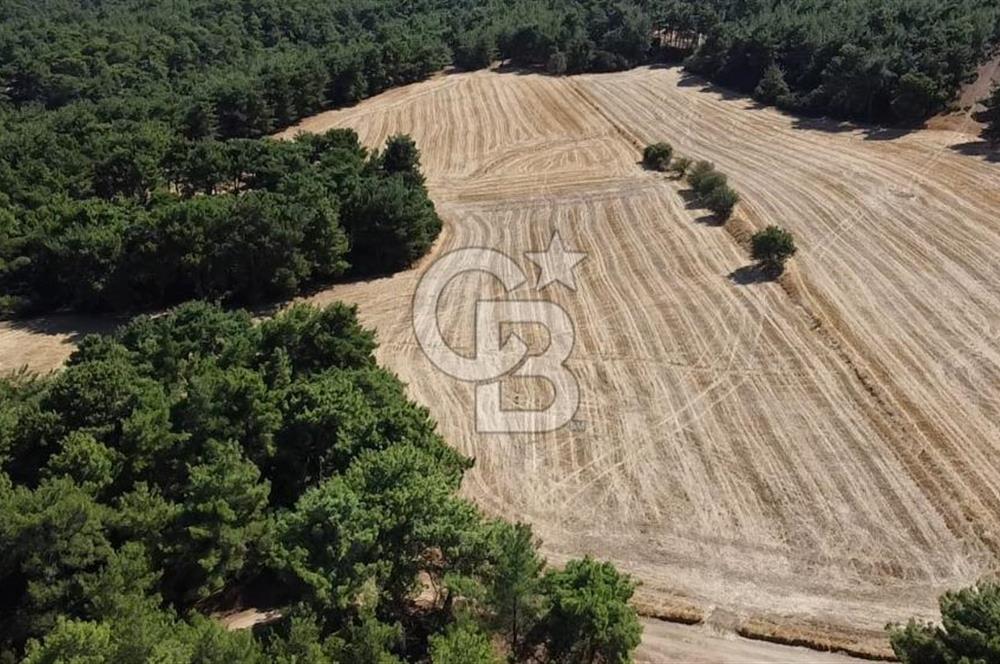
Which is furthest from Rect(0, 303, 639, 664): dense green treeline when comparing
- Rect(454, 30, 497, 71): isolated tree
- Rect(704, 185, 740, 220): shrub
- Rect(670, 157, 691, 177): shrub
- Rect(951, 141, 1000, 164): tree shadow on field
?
Rect(454, 30, 497, 71): isolated tree

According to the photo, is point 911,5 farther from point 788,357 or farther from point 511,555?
point 511,555

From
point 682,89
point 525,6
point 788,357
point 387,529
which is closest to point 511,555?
point 387,529

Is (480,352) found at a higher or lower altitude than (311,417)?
lower

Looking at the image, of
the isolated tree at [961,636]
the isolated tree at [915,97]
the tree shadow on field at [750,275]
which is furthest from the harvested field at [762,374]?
the isolated tree at [961,636]

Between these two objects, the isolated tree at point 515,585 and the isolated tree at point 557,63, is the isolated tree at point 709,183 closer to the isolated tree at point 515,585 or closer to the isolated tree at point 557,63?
the isolated tree at point 515,585

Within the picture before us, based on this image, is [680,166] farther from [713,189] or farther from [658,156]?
[713,189]

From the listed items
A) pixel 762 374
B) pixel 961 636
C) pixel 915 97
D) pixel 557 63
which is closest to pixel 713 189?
pixel 762 374

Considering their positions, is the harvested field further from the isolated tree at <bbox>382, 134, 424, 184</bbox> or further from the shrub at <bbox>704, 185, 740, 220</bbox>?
the isolated tree at <bbox>382, 134, 424, 184</bbox>
